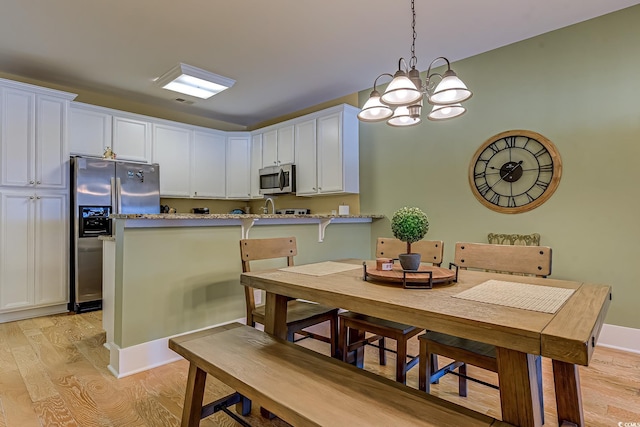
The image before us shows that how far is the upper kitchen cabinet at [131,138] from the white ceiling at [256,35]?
0.43m

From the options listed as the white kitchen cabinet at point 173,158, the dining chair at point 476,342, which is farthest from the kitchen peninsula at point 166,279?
the white kitchen cabinet at point 173,158

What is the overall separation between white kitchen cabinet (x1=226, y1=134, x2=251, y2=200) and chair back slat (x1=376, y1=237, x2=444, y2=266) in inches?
138

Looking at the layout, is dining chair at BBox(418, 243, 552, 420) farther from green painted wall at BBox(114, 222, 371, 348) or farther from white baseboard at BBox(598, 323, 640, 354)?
green painted wall at BBox(114, 222, 371, 348)

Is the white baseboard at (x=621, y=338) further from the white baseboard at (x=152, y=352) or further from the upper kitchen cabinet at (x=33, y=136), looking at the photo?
the upper kitchen cabinet at (x=33, y=136)

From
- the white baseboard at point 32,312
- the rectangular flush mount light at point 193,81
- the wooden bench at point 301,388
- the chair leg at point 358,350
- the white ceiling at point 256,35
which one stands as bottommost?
the white baseboard at point 32,312

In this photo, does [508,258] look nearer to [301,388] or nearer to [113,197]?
[301,388]

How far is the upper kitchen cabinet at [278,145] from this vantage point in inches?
184

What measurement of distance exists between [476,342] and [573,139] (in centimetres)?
213

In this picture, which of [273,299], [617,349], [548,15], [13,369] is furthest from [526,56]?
[13,369]

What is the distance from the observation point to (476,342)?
5.42ft

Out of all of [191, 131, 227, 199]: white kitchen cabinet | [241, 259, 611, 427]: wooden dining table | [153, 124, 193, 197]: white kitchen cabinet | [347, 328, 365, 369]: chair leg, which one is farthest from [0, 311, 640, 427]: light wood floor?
[191, 131, 227, 199]: white kitchen cabinet

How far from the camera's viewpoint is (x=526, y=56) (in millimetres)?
3057

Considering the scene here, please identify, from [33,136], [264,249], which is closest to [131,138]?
[33,136]

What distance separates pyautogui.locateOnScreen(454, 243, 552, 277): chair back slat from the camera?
175cm
